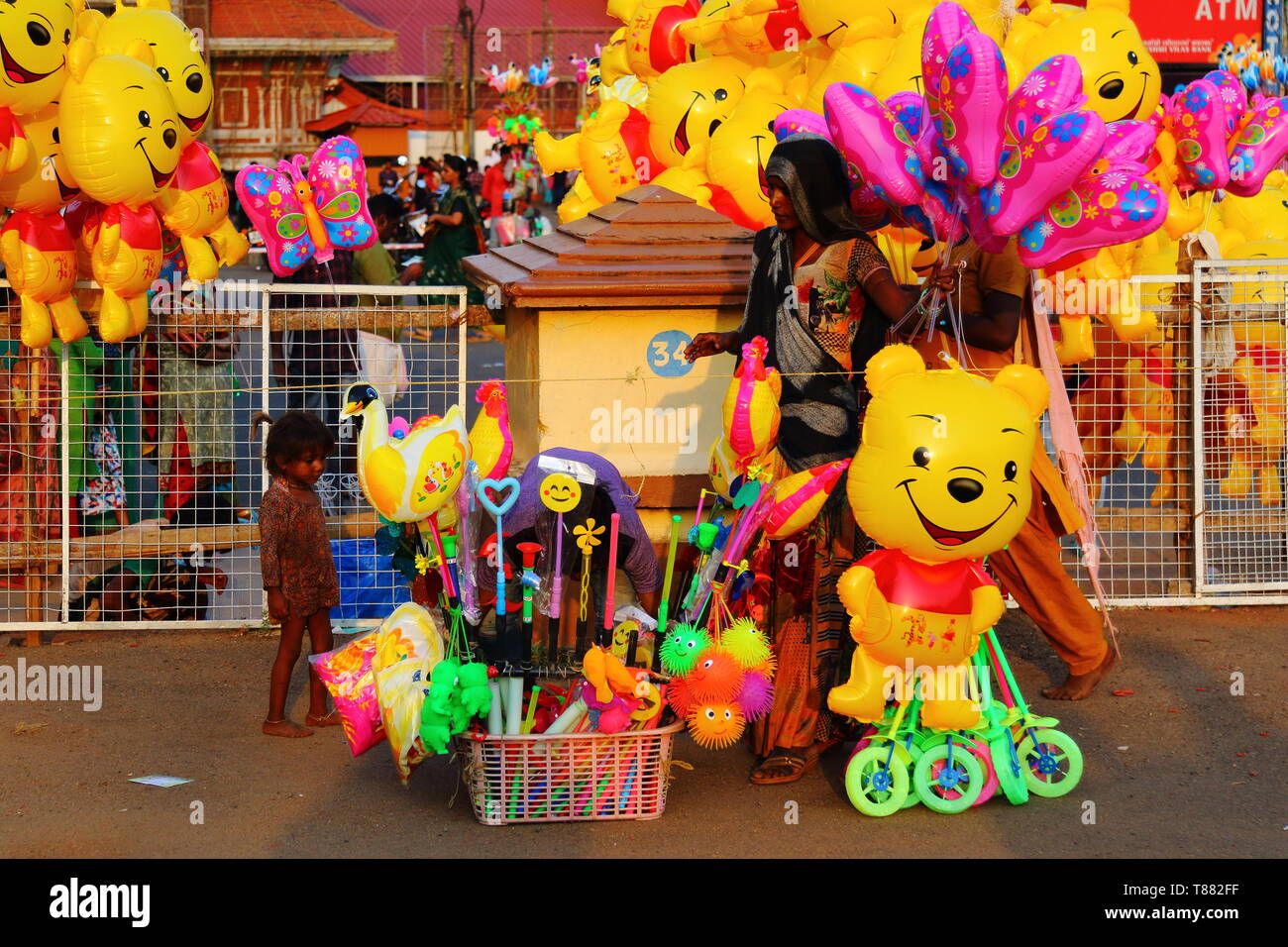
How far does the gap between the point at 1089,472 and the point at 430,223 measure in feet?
22.8

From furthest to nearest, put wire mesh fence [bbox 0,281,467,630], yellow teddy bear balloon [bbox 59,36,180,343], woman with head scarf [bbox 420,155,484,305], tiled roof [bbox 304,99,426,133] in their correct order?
tiled roof [bbox 304,99,426,133] < woman with head scarf [bbox 420,155,484,305] < wire mesh fence [bbox 0,281,467,630] < yellow teddy bear balloon [bbox 59,36,180,343]

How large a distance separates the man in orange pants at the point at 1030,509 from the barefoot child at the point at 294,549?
1.98 meters

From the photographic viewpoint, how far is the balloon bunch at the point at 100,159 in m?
5.58

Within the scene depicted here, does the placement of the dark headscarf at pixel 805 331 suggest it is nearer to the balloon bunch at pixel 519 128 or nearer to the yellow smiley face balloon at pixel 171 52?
the yellow smiley face balloon at pixel 171 52

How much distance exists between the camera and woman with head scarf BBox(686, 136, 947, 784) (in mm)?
4727

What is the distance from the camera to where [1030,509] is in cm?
520

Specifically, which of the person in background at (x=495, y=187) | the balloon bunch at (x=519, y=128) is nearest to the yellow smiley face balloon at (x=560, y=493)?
the person in background at (x=495, y=187)

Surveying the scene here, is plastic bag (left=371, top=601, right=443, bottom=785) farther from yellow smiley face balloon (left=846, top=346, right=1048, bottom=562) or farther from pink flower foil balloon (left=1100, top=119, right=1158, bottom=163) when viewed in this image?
pink flower foil balloon (left=1100, top=119, right=1158, bottom=163)

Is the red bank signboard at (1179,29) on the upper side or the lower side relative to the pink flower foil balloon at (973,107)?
upper

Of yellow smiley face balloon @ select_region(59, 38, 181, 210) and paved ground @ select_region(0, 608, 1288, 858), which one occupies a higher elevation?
yellow smiley face balloon @ select_region(59, 38, 181, 210)

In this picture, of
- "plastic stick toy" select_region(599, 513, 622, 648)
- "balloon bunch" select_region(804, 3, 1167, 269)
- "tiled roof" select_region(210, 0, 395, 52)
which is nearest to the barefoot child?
"plastic stick toy" select_region(599, 513, 622, 648)

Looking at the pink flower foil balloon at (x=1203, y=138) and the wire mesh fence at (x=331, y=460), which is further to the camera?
the pink flower foil balloon at (x=1203, y=138)

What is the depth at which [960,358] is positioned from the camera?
475cm

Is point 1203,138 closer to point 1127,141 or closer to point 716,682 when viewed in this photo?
point 1127,141
